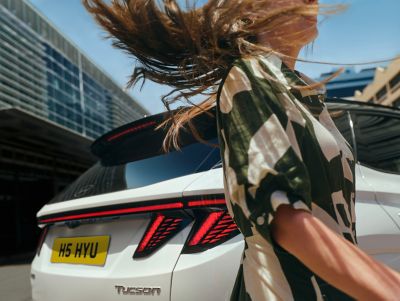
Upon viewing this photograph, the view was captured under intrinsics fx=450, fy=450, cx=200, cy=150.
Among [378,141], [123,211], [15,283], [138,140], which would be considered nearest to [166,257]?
[123,211]

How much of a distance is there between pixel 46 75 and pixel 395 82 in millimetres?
29392

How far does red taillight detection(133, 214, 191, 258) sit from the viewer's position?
198 centimetres

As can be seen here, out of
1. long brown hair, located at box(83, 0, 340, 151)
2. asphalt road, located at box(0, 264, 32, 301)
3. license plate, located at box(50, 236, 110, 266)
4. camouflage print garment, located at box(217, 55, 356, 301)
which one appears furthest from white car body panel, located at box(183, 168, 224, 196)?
asphalt road, located at box(0, 264, 32, 301)

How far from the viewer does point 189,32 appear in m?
0.89

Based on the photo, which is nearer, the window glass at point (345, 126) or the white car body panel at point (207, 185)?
the white car body panel at point (207, 185)

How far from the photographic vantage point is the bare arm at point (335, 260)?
0.68 meters

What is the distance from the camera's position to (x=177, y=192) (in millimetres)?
1990

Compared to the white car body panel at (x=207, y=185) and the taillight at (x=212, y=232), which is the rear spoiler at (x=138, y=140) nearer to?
the white car body panel at (x=207, y=185)

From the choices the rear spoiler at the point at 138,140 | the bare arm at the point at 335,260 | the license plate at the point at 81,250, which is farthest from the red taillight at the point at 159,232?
the bare arm at the point at 335,260

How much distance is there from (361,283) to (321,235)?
0.09m

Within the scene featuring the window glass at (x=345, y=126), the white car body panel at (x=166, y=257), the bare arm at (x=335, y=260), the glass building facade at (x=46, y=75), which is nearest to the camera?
the bare arm at (x=335, y=260)

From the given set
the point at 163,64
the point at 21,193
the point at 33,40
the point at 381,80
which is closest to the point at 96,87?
the point at 33,40

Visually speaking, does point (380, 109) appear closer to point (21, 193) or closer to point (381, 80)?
point (21, 193)

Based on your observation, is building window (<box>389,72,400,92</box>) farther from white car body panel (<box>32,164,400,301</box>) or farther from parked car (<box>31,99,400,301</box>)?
white car body panel (<box>32,164,400,301</box>)
